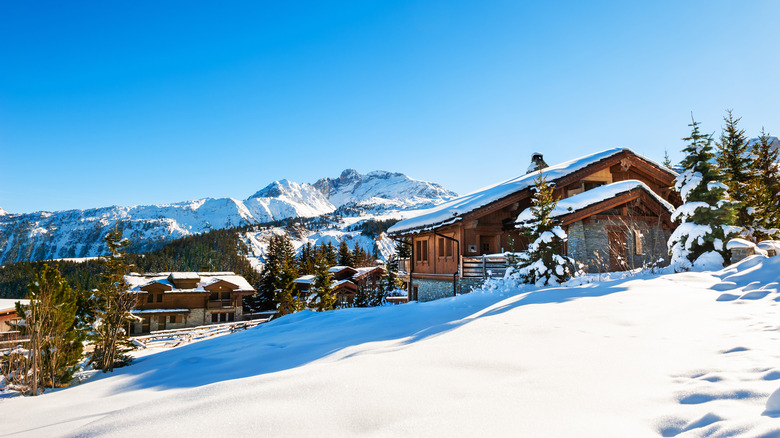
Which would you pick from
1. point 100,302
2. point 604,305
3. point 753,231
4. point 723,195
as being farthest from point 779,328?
point 100,302

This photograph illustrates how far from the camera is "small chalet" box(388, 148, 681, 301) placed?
1603 centimetres

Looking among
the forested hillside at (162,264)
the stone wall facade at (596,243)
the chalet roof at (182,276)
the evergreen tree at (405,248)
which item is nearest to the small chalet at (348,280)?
the chalet roof at (182,276)

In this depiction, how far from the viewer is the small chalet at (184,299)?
42.7m

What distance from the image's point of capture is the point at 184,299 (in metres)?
45.6

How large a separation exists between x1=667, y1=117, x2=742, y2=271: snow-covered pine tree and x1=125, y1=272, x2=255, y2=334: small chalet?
4725 centimetres

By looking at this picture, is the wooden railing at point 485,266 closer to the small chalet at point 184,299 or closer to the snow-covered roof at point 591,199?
the snow-covered roof at point 591,199

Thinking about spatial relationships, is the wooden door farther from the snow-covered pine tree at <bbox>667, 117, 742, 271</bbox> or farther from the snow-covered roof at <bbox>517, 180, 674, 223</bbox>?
the snow-covered pine tree at <bbox>667, 117, 742, 271</bbox>

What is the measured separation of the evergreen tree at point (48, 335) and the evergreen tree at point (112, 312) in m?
1.23

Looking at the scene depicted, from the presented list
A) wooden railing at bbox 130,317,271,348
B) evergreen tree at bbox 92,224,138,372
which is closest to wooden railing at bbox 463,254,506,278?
wooden railing at bbox 130,317,271,348

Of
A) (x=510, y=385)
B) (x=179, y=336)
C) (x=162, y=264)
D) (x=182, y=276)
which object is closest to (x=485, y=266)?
(x=510, y=385)

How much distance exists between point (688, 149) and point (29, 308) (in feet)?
66.6

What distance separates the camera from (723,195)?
Answer: 1152 centimetres

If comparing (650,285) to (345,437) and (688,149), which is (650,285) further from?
(345,437)

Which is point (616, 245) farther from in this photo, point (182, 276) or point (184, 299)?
point (184, 299)
